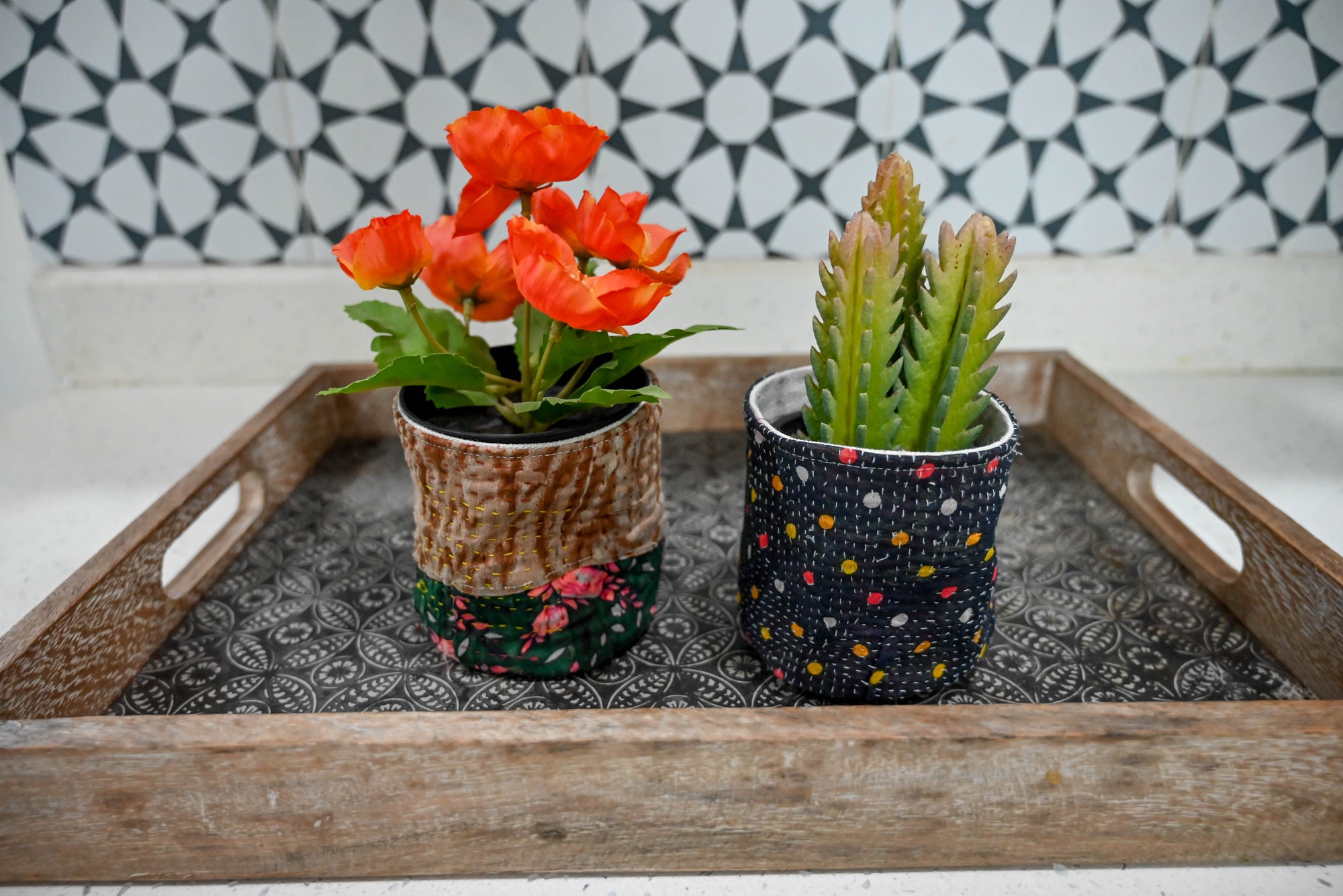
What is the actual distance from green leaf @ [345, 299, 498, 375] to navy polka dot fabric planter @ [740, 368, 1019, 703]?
13 centimetres

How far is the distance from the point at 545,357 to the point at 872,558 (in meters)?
0.16

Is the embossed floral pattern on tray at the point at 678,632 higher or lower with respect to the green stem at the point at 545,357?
lower

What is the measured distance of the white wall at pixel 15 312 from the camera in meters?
0.77

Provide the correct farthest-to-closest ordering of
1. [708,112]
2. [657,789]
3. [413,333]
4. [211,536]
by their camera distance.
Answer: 1. [708,112]
2. [211,536]
3. [413,333]
4. [657,789]

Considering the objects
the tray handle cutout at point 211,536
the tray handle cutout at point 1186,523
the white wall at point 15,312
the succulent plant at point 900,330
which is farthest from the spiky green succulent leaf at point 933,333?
the white wall at point 15,312

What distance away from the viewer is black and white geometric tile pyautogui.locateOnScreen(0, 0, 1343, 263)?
0.73 meters

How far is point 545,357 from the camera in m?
0.37

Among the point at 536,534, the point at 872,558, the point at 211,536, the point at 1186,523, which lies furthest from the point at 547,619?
the point at 1186,523

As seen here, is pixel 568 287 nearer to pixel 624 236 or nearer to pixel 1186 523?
pixel 624 236

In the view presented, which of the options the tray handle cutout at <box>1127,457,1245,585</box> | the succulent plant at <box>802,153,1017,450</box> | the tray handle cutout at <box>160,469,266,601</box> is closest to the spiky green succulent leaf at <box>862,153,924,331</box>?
the succulent plant at <box>802,153,1017,450</box>

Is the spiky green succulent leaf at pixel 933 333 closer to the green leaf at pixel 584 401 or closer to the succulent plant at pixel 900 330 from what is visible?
the succulent plant at pixel 900 330

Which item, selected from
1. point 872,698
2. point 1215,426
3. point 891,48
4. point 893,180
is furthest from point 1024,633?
point 891,48

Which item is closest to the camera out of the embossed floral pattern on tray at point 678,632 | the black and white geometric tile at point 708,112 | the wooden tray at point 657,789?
the wooden tray at point 657,789

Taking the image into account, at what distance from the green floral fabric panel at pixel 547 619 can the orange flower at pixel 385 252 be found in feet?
0.45
